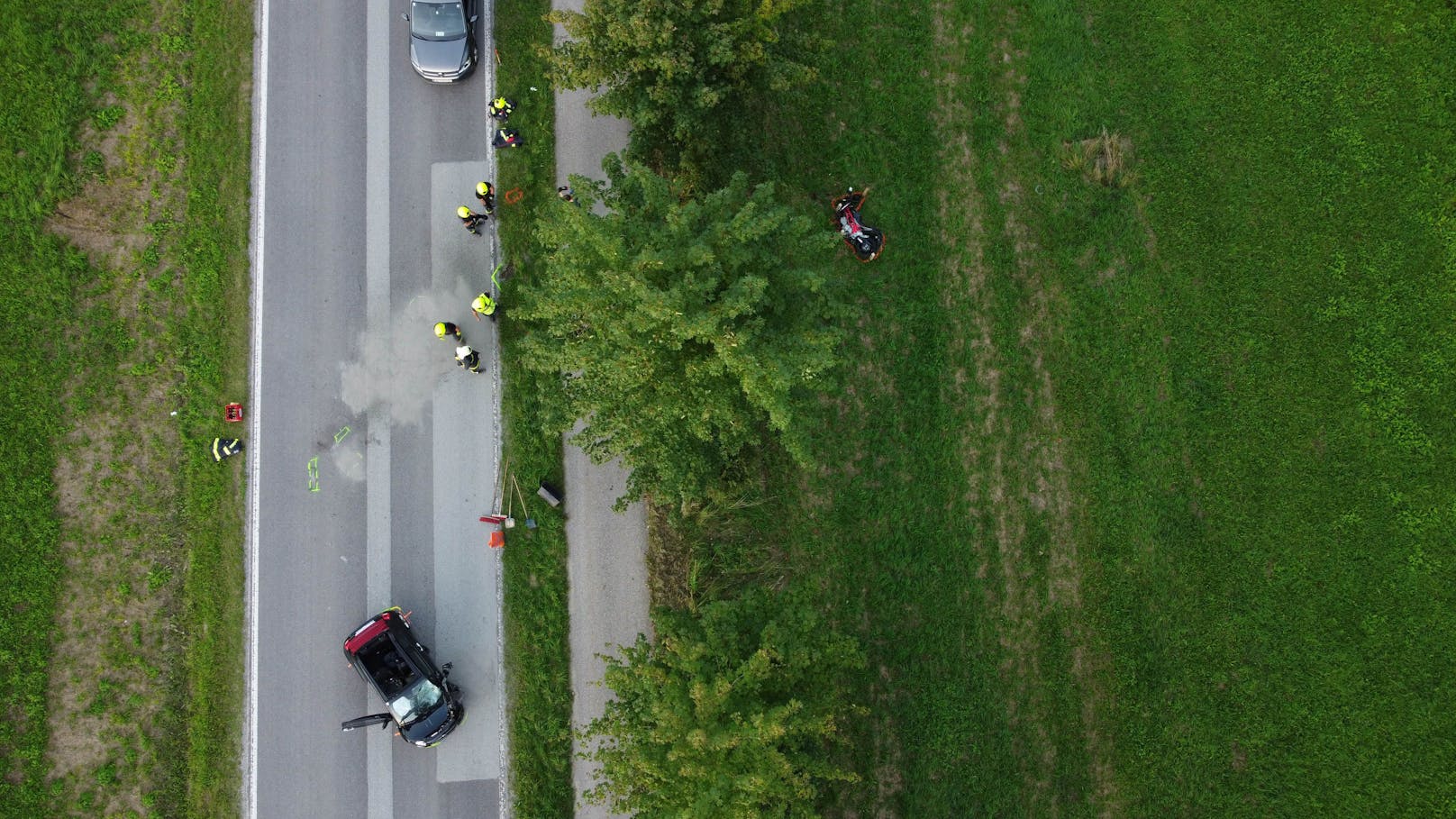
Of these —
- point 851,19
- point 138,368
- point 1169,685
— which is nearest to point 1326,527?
point 1169,685

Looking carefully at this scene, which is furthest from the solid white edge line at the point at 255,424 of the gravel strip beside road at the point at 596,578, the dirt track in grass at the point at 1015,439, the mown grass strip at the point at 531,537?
the dirt track in grass at the point at 1015,439

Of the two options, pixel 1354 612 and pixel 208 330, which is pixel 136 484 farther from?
pixel 1354 612

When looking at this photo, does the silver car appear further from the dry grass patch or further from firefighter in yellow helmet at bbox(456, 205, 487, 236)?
the dry grass patch

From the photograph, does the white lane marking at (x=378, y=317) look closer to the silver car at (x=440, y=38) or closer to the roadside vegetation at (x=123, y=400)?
the silver car at (x=440, y=38)

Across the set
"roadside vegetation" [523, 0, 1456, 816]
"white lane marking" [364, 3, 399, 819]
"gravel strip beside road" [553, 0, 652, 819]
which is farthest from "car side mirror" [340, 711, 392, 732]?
"roadside vegetation" [523, 0, 1456, 816]

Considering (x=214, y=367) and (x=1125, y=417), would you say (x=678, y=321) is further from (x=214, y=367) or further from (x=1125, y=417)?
(x=214, y=367)

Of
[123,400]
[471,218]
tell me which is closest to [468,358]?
[471,218]
